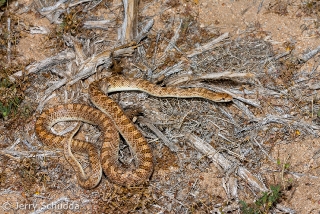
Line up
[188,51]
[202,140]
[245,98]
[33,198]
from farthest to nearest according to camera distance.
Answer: [188,51]
[245,98]
[202,140]
[33,198]

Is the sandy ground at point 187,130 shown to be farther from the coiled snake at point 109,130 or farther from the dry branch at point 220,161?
the coiled snake at point 109,130

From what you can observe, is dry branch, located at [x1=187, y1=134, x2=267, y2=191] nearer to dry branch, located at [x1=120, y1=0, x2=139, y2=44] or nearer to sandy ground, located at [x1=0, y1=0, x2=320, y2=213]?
sandy ground, located at [x1=0, y1=0, x2=320, y2=213]

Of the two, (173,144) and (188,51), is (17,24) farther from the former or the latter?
(173,144)

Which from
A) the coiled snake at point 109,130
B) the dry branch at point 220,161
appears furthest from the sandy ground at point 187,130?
the coiled snake at point 109,130

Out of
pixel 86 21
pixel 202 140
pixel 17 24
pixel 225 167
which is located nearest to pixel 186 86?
pixel 202 140

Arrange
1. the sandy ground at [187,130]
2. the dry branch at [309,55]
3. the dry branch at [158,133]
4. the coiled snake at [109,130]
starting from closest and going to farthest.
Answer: the sandy ground at [187,130]
the coiled snake at [109,130]
the dry branch at [158,133]
the dry branch at [309,55]

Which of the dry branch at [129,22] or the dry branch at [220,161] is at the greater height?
the dry branch at [129,22]

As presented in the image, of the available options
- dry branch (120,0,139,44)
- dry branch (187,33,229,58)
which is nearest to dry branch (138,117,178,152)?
dry branch (187,33,229,58)

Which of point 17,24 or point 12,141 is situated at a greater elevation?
point 17,24

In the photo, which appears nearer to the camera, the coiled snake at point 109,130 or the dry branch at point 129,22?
the coiled snake at point 109,130
